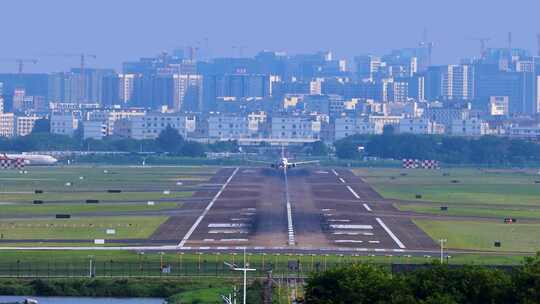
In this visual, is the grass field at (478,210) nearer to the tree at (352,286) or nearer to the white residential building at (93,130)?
the tree at (352,286)

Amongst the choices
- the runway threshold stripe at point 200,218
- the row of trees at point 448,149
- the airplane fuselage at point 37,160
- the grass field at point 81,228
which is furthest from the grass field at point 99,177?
the row of trees at point 448,149

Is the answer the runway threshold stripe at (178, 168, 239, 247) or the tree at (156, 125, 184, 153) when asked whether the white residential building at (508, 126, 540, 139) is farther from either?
the runway threshold stripe at (178, 168, 239, 247)

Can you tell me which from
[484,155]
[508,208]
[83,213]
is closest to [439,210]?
[508,208]

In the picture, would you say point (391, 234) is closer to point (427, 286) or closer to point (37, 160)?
point (427, 286)

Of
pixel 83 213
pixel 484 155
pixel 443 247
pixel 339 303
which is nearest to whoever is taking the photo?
pixel 339 303

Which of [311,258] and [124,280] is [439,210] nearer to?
[311,258]
